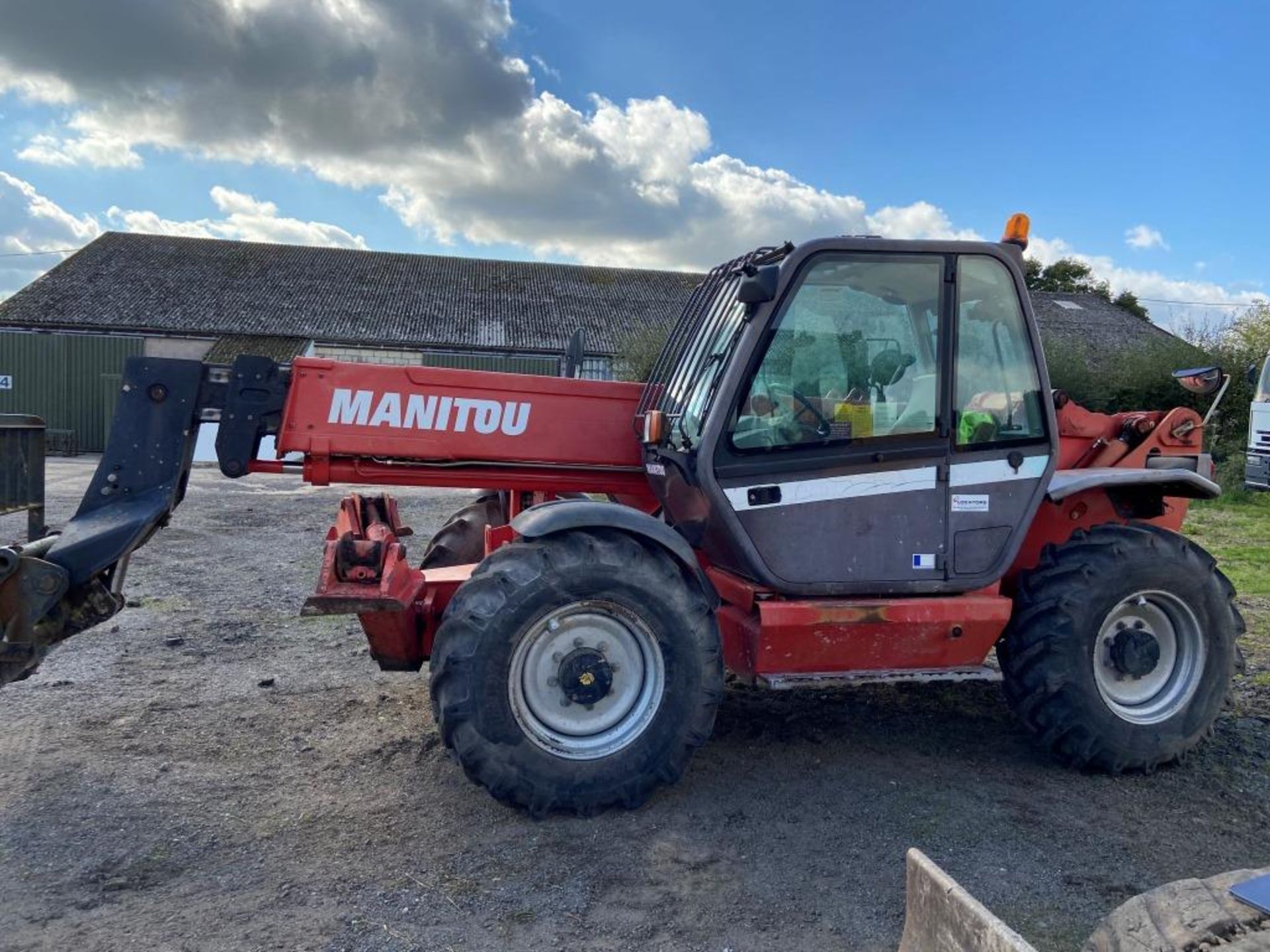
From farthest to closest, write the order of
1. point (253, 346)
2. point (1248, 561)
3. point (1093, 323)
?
point (1093, 323) < point (253, 346) < point (1248, 561)

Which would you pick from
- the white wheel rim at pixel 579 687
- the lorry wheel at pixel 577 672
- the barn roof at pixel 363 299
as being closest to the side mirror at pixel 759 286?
the lorry wheel at pixel 577 672

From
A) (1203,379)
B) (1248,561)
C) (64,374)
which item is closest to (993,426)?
(1203,379)

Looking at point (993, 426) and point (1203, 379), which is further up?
point (1203, 379)

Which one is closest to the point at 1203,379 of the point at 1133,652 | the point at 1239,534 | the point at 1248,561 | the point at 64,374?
the point at 1133,652

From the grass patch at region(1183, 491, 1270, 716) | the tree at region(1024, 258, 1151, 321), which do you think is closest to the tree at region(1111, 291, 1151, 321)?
the tree at region(1024, 258, 1151, 321)

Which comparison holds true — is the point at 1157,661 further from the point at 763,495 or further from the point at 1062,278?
the point at 1062,278

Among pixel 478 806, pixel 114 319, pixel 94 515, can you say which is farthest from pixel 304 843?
pixel 114 319

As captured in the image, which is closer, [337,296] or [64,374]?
[64,374]

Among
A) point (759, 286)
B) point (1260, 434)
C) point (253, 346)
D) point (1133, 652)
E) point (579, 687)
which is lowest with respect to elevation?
point (579, 687)

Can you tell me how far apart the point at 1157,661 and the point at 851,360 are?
210 centimetres

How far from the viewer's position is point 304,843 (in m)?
3.79

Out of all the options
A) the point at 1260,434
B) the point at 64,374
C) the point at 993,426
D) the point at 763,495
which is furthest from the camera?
the point at 64,374

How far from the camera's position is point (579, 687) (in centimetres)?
407

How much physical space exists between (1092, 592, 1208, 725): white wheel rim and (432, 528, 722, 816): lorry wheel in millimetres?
1965
